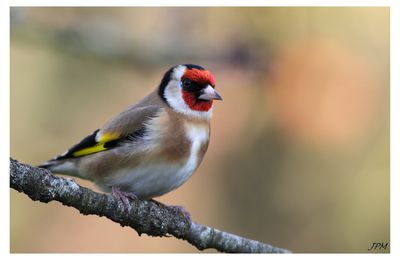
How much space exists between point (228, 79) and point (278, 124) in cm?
84

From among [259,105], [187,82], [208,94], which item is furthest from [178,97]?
[259,105]

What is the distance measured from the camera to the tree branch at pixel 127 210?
3.79 metres

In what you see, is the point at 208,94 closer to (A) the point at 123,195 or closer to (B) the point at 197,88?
(B) the point at 197,88

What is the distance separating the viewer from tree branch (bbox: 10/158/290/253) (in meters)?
3.79

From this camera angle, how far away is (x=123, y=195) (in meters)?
4.61

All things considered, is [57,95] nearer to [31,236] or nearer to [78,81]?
[78,81]

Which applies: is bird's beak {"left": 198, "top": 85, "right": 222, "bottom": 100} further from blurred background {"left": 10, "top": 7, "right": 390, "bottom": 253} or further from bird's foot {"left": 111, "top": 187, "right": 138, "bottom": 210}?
blurred background {"left": 10, "top": 7, "right": 390, "bottom": 253}

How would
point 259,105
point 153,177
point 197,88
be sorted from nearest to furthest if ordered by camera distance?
point 153,177, point 197,88, point 259,105

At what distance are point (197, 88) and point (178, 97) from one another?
19 centimetres

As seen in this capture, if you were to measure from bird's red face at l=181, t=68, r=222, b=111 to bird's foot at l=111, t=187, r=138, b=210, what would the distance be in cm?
93

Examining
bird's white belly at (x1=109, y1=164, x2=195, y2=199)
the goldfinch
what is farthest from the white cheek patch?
bird's white belly at (x1=109, y1=164, x2=195, y2=199)

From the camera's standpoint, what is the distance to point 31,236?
661 centimetres

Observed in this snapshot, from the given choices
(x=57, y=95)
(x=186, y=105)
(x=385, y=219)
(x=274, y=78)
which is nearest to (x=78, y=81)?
(x=57, y=95)
